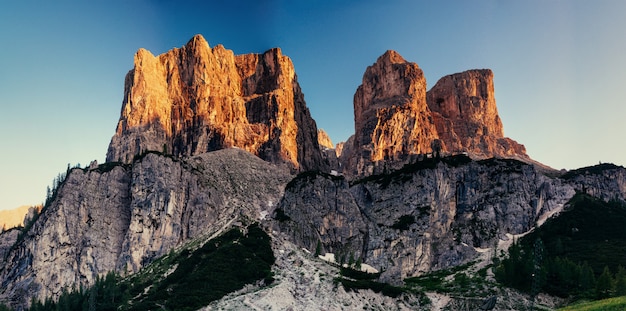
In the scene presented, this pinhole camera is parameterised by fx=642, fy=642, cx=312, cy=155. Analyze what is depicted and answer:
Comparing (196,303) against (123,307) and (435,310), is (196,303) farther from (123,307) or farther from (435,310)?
(435,310)

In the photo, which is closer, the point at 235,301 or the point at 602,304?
the point at 602,304

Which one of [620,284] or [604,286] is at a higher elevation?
[620,284]

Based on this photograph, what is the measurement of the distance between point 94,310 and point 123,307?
851 cm

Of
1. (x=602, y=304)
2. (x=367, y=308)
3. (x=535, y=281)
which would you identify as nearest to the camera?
(x=602, y=304)

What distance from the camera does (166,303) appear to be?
182m

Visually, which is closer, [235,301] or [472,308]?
[235,301]

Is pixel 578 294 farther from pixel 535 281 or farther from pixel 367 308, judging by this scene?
pixel 367 308

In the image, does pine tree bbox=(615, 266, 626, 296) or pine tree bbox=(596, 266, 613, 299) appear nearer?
pine tree bbox=(615, 266, 626, 296)

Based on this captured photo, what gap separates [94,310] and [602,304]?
143 m

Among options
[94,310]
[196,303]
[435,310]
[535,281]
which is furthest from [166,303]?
[535,281]

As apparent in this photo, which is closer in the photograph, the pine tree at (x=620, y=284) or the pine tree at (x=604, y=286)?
the pine tree at (x=620, y=284)

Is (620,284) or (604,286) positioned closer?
(620,284)

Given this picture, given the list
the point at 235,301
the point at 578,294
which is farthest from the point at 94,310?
the point at 578,294

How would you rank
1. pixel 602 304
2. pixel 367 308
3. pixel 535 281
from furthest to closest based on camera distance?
pixel 367 308 < pixel 535 281 < pixel 602 304
